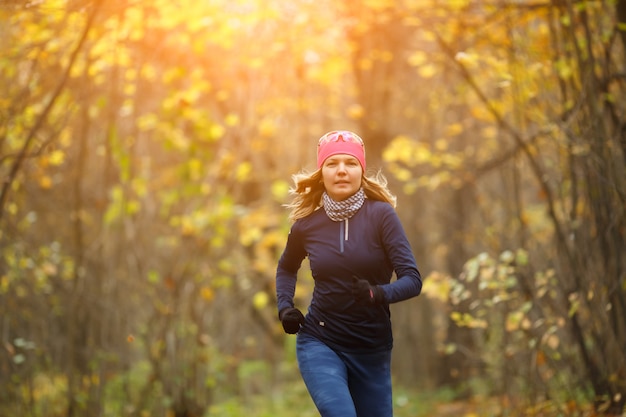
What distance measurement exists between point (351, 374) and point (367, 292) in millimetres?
610

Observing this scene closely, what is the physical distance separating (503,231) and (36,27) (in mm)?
5148

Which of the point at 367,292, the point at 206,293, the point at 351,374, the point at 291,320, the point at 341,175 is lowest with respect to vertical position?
the point at 206,293

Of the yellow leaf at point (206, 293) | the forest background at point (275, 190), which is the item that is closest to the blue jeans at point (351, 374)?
the forest background at point (275, 190)

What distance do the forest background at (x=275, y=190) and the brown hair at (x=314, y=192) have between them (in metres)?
2.74

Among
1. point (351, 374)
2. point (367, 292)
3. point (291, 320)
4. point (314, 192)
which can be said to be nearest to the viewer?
point (367, 292)

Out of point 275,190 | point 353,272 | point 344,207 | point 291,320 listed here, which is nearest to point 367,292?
point 353,272

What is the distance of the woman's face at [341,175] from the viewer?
13.3 ft

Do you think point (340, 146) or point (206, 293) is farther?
point (206, 293)

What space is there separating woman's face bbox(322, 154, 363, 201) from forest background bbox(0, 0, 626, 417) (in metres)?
2.94

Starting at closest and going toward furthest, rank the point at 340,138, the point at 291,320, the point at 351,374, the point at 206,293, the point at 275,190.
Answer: the point at 291,320, the point at 351,374, the point at 340,138, the point at 206,293, the point at 275,190

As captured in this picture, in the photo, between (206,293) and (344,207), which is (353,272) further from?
(206,293)

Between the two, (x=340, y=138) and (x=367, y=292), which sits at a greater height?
(x=340, y=138)

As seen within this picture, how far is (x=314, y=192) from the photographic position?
432 cm

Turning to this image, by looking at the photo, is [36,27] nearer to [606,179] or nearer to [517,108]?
[517,108]
